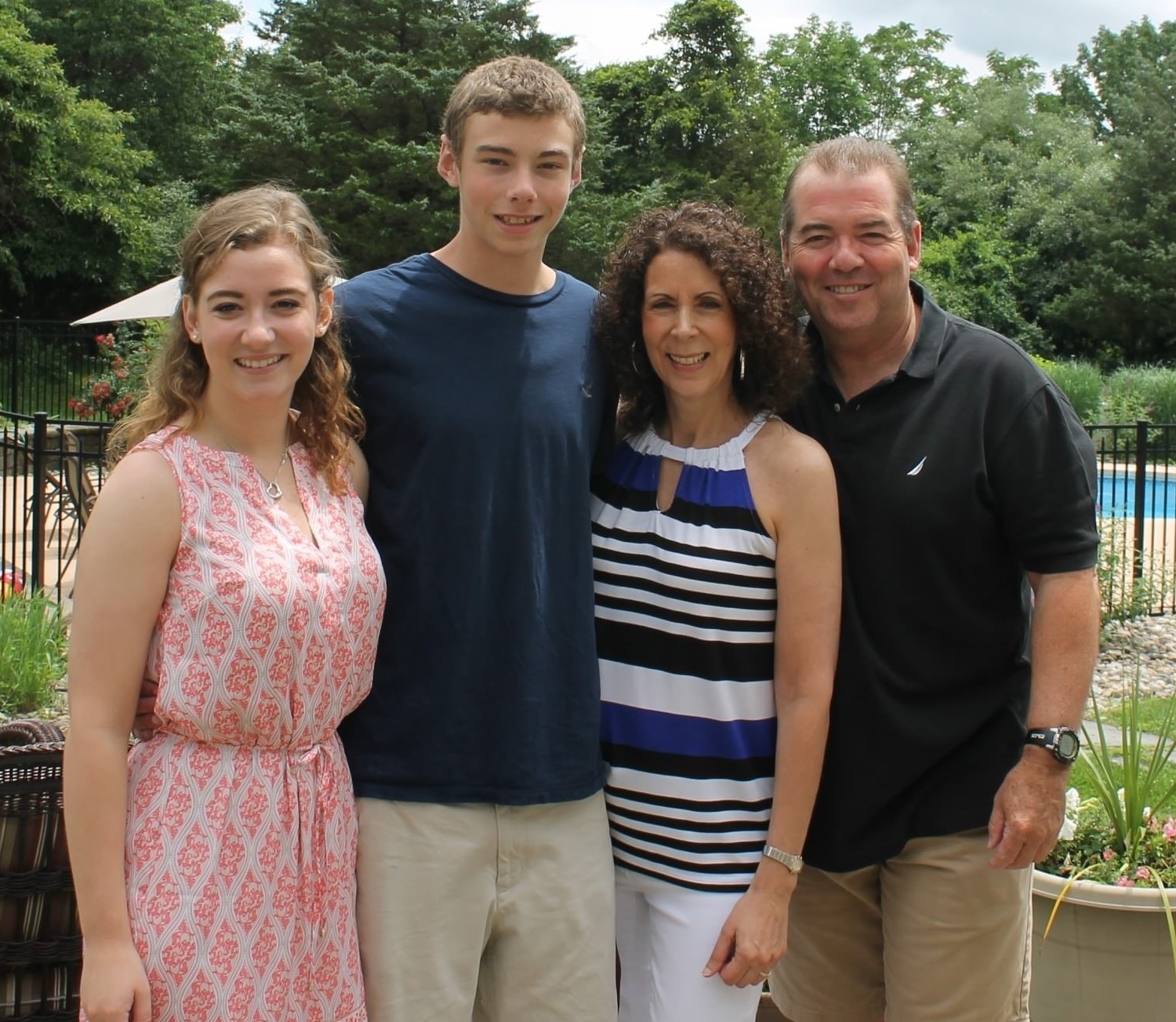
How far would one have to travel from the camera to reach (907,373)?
2.43m

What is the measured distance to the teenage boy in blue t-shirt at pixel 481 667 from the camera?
217 centimetres

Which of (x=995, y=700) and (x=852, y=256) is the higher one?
(x=852, y=256)

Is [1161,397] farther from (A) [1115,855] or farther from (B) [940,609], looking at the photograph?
(B) [940,609]

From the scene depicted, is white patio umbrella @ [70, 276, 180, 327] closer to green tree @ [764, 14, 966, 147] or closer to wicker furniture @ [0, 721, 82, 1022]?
wicker furniture @ [0, 721, 82, 1022]

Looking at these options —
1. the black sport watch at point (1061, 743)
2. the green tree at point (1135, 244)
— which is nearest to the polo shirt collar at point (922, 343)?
the black sport watch at point (1061, 743)

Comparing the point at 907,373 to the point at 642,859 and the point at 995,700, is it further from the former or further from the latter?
the point at 642,859

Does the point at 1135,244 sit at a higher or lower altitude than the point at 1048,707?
higher

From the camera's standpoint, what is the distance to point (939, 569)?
2.37 m

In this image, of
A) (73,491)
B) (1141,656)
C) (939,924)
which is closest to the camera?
(939,924)

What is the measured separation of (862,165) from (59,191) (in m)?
24.2

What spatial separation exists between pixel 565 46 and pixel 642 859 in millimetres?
20767

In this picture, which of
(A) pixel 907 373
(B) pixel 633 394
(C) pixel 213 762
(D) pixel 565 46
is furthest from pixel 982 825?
(D) pixel 565 46

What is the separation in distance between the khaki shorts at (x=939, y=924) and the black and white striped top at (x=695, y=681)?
0.41 m

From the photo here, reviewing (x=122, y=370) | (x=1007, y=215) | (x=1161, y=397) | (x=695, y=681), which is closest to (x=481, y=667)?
(x=695, y=681)
